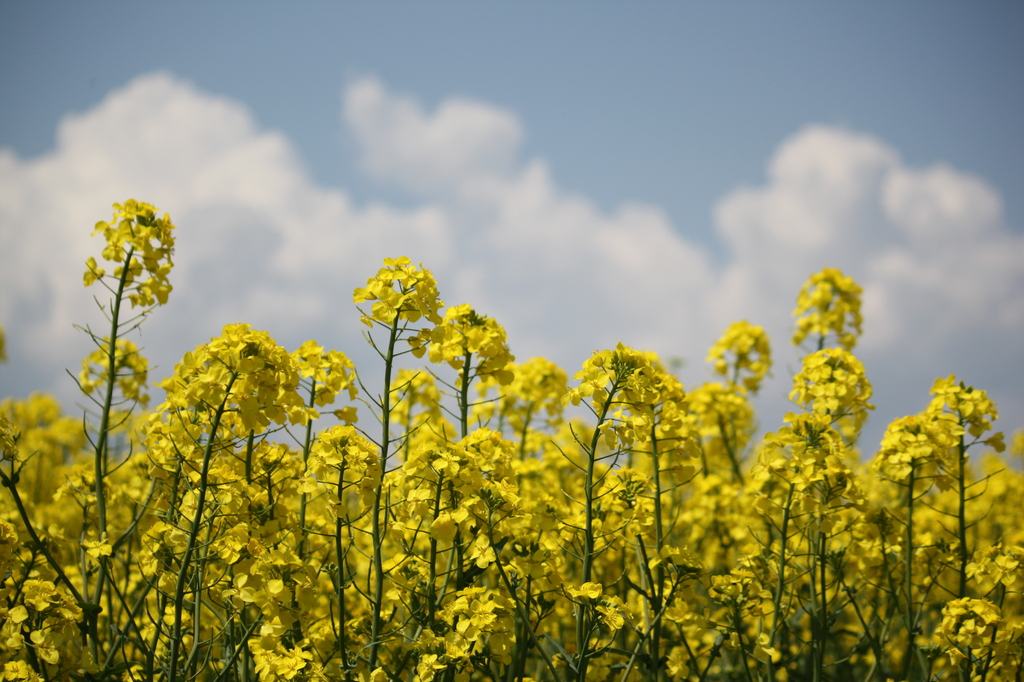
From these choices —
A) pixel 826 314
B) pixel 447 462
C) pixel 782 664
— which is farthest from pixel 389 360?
pixel 826 314

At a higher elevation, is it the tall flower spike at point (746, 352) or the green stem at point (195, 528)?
the tall flower spike at point (746, 352)

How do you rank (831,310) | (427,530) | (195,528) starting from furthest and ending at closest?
1. (831,310)
2. (427,530)
3. (195,528)

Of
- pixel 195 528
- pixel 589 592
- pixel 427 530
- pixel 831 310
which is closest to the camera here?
pixel 195 528

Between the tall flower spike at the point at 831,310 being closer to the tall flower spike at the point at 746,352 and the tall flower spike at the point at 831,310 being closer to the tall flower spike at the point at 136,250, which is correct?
the tall flower spike at the point at 746,352

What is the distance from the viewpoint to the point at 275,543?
2746 mm

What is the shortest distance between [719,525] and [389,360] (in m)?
3.45

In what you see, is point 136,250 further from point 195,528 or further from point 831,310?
point 831,310

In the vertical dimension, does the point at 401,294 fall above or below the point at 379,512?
above

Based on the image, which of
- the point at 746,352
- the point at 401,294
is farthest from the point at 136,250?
the point at 746,352

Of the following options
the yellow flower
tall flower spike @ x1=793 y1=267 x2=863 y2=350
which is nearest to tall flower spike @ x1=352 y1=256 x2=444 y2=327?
the yellow flower

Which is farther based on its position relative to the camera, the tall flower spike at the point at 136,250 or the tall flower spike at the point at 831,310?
the tall flower spike at the point at 831,310

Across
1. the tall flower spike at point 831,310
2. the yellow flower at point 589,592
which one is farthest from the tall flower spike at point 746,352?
the yellow flower at point 589,592

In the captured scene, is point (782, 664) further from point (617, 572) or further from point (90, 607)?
point (90, 607)

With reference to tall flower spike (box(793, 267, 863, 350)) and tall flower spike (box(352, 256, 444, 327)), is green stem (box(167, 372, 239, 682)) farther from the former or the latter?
tall flower spike (box(793, 267, 863, 350))
